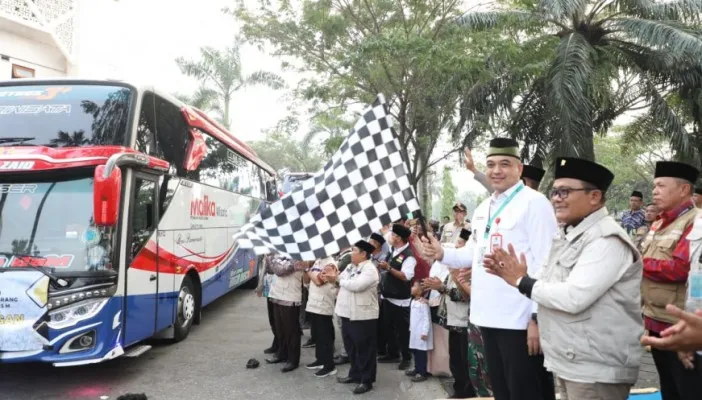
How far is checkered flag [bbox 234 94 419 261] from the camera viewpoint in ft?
11.6

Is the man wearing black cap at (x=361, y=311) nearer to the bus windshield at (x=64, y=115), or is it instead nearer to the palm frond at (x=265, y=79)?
the bus windshield at (x=64, y=115)

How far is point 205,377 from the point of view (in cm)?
622

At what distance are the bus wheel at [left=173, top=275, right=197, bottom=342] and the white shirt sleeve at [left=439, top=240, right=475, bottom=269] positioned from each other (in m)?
A: 5.19

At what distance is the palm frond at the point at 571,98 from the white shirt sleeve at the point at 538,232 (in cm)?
954

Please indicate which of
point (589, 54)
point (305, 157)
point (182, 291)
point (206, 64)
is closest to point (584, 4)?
point (589, 54)

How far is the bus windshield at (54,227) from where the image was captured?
5586 mm

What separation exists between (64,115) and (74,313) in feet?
7.99

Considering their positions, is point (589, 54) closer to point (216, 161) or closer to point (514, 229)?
point (216, 161)

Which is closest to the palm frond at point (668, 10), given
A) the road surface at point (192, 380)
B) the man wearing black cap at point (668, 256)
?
the man wearing black cap at point (668, 256)

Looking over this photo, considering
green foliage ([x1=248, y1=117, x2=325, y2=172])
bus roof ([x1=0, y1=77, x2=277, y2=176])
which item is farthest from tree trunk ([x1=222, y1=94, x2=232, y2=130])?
bus roof ([x1=0, y1=77, x2=277, y2=176])

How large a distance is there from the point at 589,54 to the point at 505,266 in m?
11.8

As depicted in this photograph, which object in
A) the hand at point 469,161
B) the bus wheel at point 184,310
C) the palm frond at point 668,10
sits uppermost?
the palm frond at point 668,10

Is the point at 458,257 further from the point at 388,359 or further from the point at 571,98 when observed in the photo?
the point at 571,98

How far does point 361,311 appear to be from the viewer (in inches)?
225
